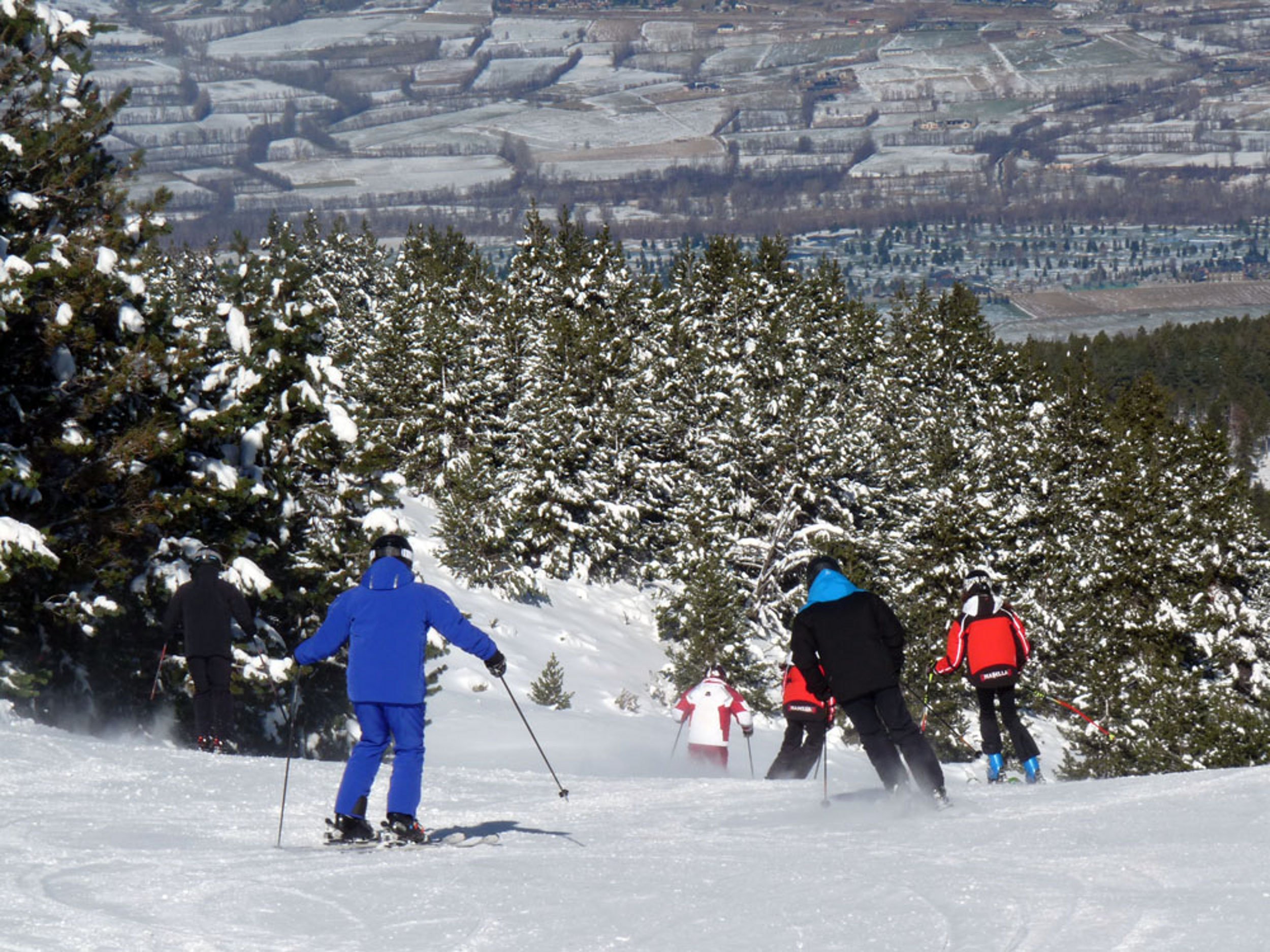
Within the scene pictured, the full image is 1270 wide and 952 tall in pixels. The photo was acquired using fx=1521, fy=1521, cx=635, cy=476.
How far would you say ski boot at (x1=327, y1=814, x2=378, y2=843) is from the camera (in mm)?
8586

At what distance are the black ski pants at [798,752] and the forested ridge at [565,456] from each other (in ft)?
15.1

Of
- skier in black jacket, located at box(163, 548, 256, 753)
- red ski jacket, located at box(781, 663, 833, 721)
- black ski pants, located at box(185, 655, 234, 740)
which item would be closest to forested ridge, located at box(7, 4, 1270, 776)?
skier in black jacket, located at box(163, 548, 256, 753)

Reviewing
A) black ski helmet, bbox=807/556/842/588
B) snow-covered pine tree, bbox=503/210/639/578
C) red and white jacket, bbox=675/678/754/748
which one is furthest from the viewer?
snow-covered pine tree, bbox=503/210/639/578

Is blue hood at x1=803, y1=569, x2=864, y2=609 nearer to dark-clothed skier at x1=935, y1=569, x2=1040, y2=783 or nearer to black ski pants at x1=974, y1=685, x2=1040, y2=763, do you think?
dark-clothed skier at x1=935, y1=569, x2=1040, y2=783

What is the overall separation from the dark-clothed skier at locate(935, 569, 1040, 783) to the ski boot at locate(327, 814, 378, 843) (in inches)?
216

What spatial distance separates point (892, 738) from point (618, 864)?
221 cm

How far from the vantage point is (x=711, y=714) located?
48.0 ft

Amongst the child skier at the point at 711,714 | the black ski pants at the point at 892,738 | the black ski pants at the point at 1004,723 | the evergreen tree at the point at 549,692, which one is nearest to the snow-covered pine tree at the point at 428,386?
the evergreen tree at the point at 549,692

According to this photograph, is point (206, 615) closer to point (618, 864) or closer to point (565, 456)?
point (618, 864)

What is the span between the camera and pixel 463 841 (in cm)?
896

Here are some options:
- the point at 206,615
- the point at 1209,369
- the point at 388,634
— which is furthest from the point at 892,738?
the point at 1209,369

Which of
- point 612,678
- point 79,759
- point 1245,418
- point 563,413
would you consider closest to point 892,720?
point 79,759

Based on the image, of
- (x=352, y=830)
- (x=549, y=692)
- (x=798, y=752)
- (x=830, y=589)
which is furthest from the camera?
(x=549, y=692)

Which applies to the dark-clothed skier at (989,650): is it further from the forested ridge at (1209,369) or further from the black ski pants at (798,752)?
the forested ridge at (1209,369)
